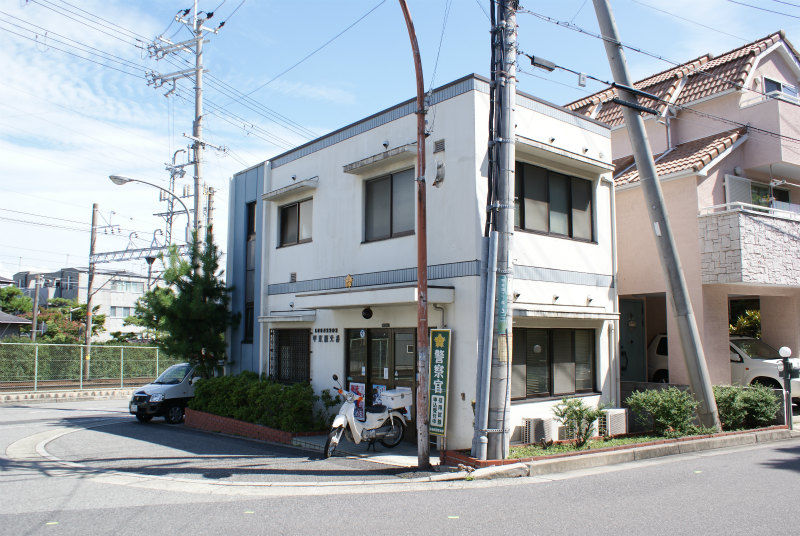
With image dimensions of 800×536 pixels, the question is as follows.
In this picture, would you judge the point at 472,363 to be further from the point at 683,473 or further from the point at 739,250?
the point at 739,250

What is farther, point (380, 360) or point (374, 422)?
point (380, 360)

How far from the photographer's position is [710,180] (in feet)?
53.3

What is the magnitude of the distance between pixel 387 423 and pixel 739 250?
9.28 metres

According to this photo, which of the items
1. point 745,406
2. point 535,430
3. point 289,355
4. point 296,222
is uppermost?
point 296,222

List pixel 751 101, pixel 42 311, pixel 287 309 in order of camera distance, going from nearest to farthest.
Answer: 1. pixel 287 309
2. pixel 751 101
3. pixel 42 311

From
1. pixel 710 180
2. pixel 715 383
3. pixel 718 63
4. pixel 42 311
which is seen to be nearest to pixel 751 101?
pixel 718 63

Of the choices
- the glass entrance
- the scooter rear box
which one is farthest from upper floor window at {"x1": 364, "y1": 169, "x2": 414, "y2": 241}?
the scooter rear box

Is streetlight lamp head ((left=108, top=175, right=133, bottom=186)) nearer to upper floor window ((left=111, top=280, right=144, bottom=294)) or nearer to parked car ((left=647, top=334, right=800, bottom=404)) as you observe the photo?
parked car ((left=647, top=334, right=800, bottom=404))

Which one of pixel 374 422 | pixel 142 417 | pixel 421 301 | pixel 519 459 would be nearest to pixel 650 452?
pixel 519 459

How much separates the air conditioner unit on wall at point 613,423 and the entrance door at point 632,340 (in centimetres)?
559

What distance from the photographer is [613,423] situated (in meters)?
12.7

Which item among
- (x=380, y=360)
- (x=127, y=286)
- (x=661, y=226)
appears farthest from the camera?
(x=127, y=286)

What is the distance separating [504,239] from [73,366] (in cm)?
2278

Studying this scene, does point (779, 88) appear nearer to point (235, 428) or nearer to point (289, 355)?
point (289, 355)
